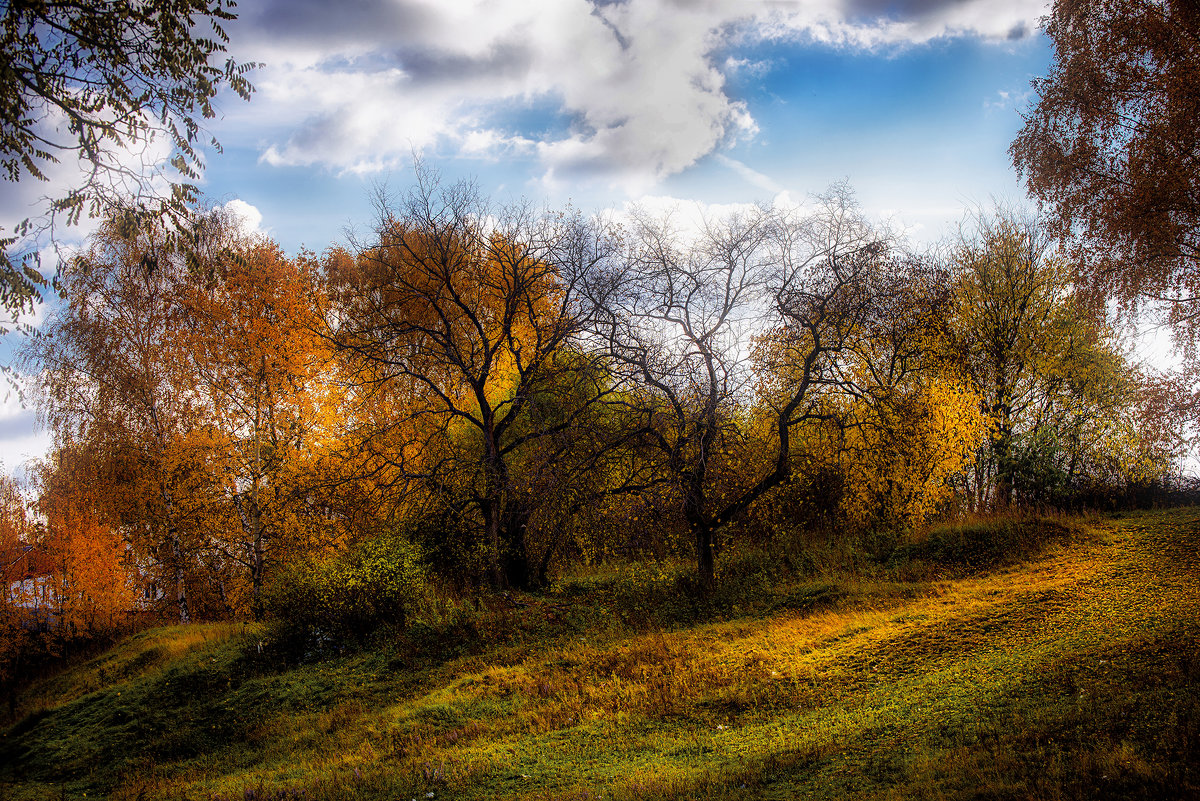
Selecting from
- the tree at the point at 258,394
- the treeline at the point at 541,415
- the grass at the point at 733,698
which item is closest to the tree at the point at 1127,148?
the treeline at the point at 541,415

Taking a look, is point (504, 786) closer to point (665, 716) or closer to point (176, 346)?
point (665, 716)

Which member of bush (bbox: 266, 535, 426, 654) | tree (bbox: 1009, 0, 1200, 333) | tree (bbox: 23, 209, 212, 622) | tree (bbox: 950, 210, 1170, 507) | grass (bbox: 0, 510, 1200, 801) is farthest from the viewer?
tree (bbox: 23, 209, 212, 622)

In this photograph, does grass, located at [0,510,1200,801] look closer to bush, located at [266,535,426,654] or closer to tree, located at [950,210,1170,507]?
bush, located at [266,535,426,654]

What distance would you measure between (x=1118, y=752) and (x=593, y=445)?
1001cm

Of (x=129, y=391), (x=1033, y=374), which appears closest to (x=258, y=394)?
(x=129, y=391)

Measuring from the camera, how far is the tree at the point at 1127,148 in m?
9.64

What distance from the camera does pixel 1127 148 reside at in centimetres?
1066

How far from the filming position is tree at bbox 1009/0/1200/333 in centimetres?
964

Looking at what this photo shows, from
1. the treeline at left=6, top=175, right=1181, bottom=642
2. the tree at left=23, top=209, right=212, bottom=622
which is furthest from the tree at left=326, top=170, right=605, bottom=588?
the tree at left=23, top=209, right=212, bottom=622

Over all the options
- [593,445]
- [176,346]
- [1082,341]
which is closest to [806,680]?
[593,445]

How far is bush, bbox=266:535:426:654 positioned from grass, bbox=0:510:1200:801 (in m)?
0.82

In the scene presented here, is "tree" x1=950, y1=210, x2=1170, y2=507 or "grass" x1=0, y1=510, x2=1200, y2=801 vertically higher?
"tree" x1=950, y1=210, x2=1170, y2=507

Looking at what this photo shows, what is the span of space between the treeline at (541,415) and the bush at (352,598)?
3.9 inches

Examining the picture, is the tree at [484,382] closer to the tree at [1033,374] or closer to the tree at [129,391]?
the tree at [129,391]
